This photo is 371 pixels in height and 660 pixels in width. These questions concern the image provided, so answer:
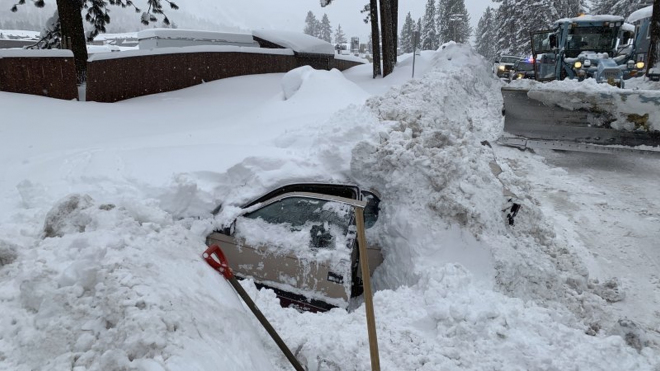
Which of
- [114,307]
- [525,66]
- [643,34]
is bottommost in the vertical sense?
[114,307]

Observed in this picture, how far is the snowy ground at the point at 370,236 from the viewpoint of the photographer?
8.34ft

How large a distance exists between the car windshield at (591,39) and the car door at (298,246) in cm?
1622

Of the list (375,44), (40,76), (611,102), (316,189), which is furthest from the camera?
(375,44)

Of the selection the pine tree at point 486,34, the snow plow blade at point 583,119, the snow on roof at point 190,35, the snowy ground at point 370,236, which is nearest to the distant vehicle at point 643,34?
the snow plow blade at point 583,119

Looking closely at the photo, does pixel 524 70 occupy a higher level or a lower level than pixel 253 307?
higher

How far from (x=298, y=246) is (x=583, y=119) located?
28.0 feet

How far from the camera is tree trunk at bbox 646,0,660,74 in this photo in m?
17.9

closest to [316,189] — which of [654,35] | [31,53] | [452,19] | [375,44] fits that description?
[31,53]

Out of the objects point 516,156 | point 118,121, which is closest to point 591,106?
point 516,156

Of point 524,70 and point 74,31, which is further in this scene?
point 524,70

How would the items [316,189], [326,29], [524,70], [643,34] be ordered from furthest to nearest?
[326,29]
[643,34]
[524,70]
[316,189]

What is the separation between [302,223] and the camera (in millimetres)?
4410

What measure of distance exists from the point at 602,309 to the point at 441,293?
2.29 metres

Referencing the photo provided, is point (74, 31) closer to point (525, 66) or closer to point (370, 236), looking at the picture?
point (370, 236)
